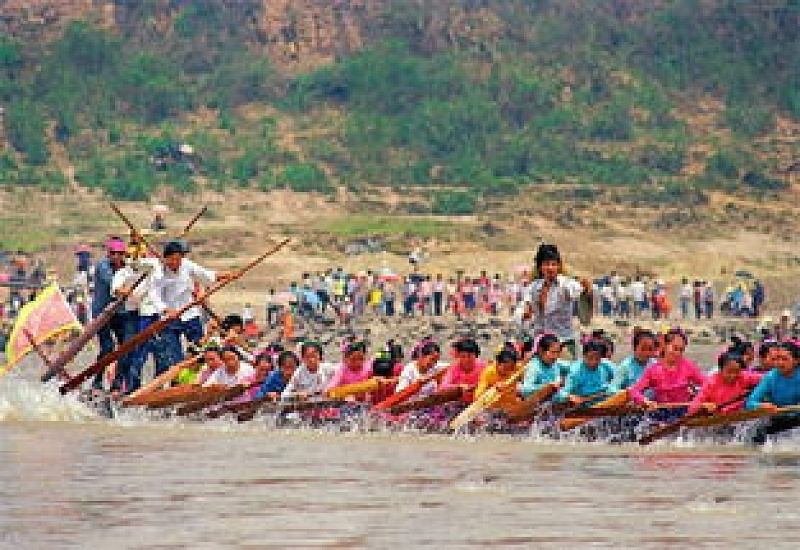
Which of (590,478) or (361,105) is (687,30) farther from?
(590,478)

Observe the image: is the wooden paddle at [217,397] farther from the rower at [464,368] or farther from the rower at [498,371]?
the rower at [498,371]

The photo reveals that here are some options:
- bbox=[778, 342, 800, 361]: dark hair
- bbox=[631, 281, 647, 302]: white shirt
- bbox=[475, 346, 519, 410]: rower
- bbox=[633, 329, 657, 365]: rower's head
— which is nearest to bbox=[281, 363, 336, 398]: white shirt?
bbox=[475, 346, 519, 410]: rower

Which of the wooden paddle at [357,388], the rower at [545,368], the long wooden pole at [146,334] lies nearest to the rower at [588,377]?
the rower at [545,368]

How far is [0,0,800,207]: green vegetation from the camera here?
64.7m

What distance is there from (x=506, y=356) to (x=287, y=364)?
94.3 inches

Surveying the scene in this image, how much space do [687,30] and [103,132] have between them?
58.0 ft

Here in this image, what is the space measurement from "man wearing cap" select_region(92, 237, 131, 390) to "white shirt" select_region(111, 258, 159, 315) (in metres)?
0.16

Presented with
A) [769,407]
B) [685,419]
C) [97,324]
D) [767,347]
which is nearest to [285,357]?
[97,324]

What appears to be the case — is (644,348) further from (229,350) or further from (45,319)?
(45,319)

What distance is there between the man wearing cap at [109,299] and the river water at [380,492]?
1.46m

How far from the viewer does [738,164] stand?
66562 mm

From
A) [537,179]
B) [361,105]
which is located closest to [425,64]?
[361,105]

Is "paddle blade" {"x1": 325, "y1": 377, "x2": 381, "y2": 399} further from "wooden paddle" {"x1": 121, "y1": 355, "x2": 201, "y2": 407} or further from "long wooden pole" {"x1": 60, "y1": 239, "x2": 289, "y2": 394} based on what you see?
"wooden paddle" {"x1": 121, "y1": 355, "x2": 201, "y2": 407}

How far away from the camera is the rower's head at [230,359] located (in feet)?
74.5
